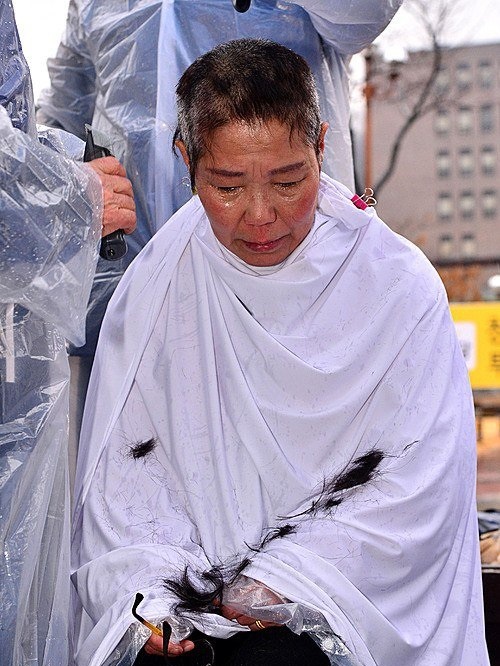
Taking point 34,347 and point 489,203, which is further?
point 489,203

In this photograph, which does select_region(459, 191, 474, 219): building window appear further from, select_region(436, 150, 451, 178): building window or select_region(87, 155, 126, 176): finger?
select_region(87, 155, 126, 176): finger

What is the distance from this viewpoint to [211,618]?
4.54 ft

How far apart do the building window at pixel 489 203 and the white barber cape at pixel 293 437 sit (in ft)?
117

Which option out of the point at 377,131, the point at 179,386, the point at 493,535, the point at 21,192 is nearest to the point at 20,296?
the point at 21,192

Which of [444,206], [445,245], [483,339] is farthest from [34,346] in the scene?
[444,206]

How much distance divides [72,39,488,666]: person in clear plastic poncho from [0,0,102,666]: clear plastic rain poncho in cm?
10

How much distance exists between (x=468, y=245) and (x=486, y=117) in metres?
4.63

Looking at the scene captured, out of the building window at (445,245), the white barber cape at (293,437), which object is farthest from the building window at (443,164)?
the white barber cape at (293,437)

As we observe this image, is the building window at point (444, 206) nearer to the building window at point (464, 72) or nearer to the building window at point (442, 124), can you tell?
the building window at point (442, 124)

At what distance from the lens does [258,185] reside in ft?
5.06

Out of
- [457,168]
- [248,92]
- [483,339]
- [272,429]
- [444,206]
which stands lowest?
[444,206]

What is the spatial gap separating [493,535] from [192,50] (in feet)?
4.61

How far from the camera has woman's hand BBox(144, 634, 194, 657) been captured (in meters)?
1.38

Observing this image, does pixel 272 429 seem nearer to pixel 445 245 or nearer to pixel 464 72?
pixel 445 245
